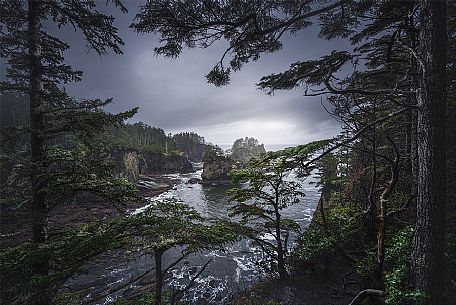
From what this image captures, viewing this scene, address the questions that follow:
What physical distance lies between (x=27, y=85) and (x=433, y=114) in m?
8.22

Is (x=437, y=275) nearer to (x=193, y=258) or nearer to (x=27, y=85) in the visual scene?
(x=27, y=85)

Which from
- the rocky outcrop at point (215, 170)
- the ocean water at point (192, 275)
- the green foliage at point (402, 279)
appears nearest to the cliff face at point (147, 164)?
the rocky outcrop at point (215, 170)

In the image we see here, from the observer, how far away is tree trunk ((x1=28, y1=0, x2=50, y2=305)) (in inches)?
183

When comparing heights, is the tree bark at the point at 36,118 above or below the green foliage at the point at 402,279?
above

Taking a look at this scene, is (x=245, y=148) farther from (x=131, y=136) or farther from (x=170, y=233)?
(x=170, y=233)

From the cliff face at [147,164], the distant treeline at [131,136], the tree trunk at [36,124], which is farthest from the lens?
the cliff face at [147,164]

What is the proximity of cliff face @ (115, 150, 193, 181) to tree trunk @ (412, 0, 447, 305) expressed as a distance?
4748 cm

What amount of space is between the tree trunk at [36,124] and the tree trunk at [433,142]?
7160 millimetres

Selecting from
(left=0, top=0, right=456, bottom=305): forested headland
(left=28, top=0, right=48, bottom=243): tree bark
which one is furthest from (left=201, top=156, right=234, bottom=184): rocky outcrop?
(left=28, top=0, right=48, bottom=243): tree bark

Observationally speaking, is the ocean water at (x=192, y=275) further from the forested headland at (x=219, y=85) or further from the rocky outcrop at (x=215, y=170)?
the rocky outcrop at (x=215, y=170)

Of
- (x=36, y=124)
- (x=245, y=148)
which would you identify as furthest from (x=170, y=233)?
(x=245, y=148)

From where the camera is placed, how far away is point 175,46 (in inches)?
176

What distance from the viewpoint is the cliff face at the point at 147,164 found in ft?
152

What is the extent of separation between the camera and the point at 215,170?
57.6m
